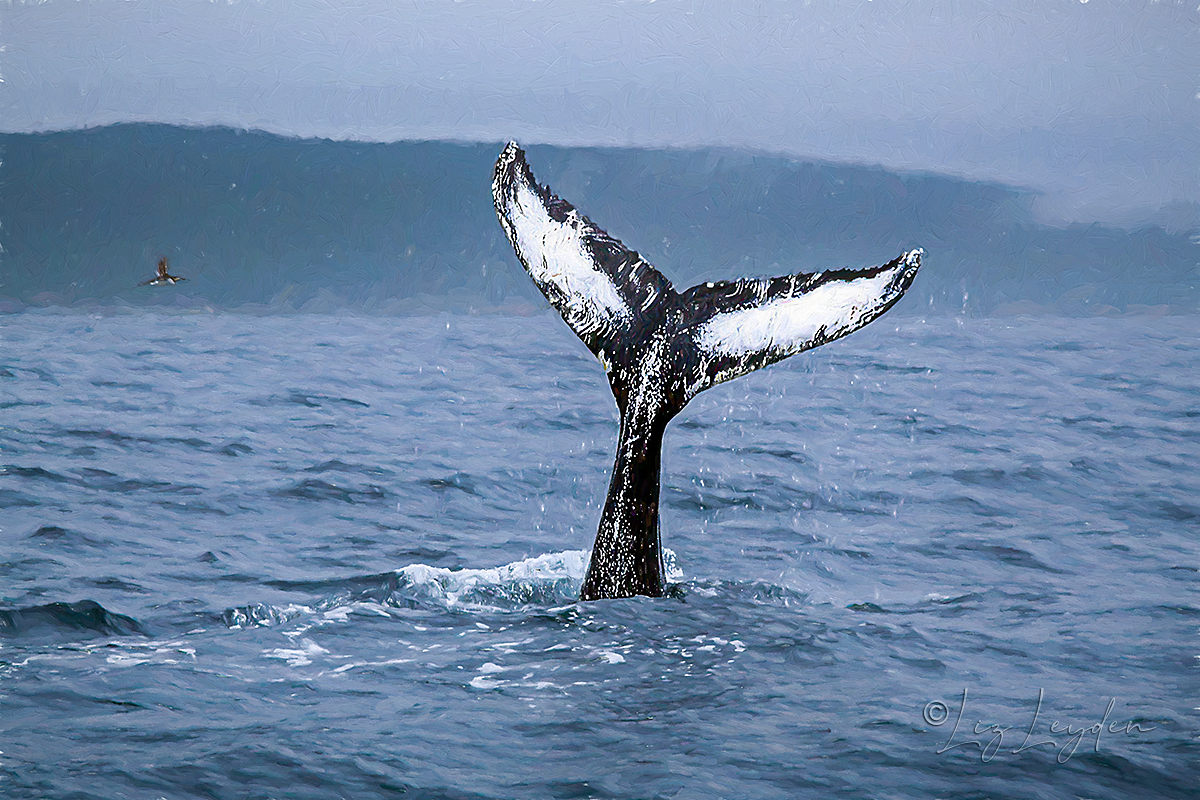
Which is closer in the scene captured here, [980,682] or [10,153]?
[980,682]

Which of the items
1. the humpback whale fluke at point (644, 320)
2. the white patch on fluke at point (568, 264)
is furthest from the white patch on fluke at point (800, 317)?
the white patch on fluke at point (568, 264)

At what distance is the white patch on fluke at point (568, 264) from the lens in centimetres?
580

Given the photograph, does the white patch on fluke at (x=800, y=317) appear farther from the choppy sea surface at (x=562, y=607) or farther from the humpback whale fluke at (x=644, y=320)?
the choppy sea surface at (x=562, y=607)

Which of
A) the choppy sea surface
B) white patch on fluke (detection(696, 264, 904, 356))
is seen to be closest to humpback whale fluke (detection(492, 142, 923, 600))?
white patch on fluke (detection(696, 264, 904, 356))

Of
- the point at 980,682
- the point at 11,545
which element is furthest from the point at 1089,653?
the point at 11,545

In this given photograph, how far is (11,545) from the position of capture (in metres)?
6.91

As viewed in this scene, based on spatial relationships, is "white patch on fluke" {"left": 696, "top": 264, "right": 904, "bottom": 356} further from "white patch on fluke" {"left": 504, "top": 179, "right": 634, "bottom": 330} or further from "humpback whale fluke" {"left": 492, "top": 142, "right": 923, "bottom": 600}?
"white patch on fluke" {"left": 504, "top": 179, "right": 634, "bottom": 330}

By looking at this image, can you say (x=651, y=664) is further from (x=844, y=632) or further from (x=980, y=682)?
(x=980, y=682)

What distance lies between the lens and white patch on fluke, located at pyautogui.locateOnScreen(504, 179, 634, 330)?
5805 mm

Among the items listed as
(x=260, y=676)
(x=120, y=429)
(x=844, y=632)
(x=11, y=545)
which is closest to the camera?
(x=260, y=676)

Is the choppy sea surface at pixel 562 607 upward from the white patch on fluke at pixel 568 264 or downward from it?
downward

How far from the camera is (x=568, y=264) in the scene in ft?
19.2

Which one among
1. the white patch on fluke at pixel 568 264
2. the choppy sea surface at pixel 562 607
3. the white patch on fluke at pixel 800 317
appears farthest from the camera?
the white patch on fluke at pixel 568 264

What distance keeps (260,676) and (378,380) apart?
39.1ft
